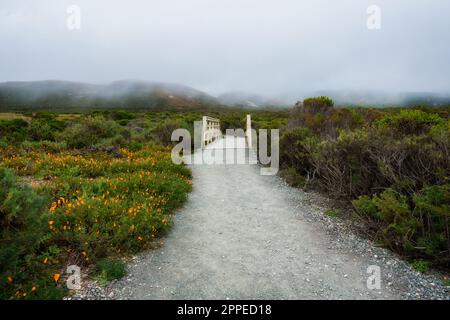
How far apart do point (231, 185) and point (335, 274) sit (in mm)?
4810

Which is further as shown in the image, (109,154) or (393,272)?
(109,154)

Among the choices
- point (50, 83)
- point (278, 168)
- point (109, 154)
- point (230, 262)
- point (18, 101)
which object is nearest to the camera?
point (230, 262)

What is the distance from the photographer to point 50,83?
13675cm

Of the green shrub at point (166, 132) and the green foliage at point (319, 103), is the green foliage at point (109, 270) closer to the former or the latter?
the green shrub at point (166, 132)

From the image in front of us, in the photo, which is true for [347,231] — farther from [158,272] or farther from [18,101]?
[18,101]

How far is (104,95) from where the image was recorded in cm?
12306

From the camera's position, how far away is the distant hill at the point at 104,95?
332 ft

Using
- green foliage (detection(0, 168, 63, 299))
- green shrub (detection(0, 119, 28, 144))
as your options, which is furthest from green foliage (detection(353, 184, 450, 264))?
green shrub (detection(0, 119, 28, 144))

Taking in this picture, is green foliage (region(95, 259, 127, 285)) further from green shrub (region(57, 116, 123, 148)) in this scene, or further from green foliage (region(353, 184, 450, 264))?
green shrub (region(57, 116, 123, 148))

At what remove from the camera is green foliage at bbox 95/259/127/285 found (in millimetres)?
3568

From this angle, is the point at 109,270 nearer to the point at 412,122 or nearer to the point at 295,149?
the point at 295,149

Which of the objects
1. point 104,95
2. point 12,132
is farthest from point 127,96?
point 12,132

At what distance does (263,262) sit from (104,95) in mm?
133242
